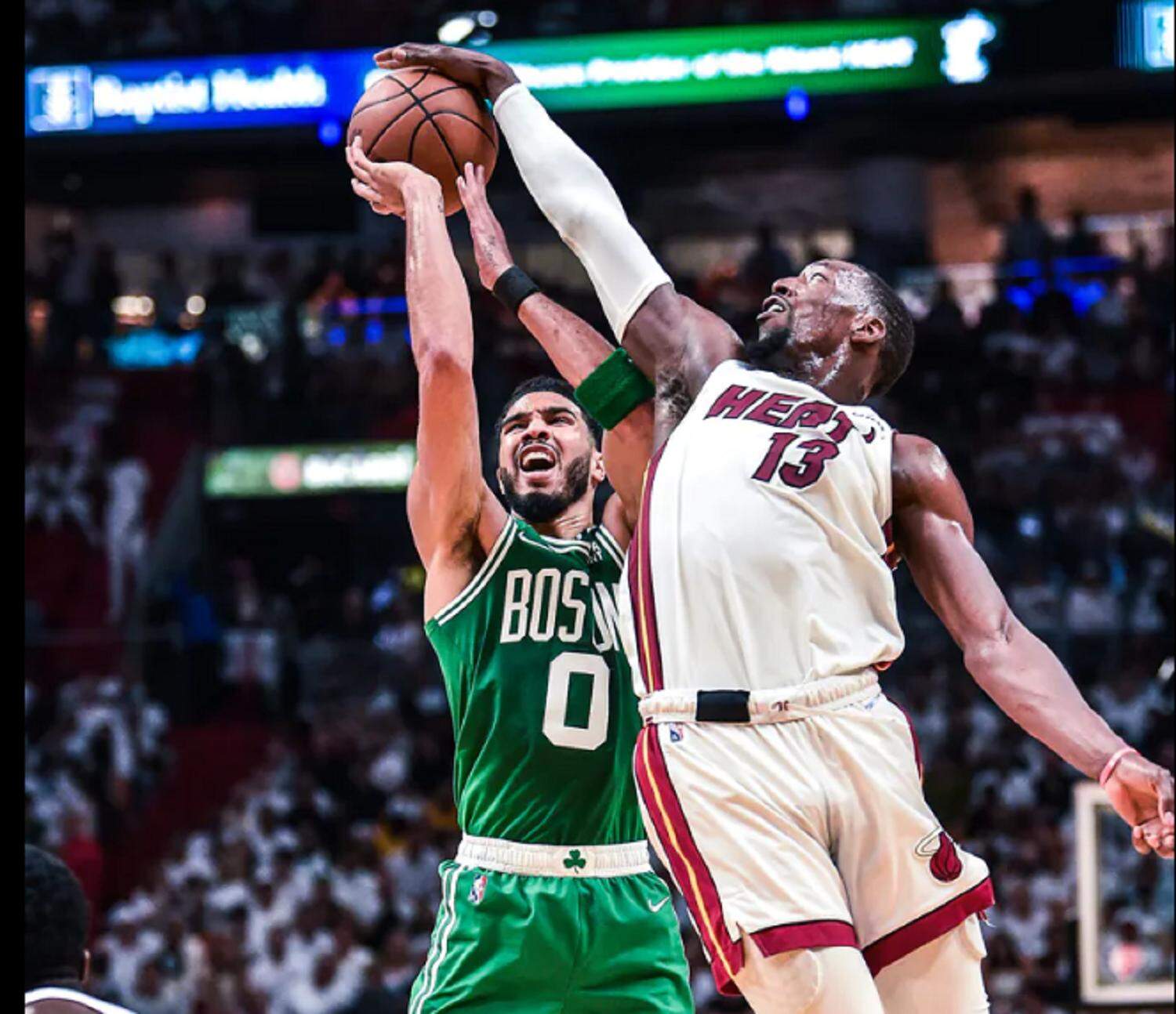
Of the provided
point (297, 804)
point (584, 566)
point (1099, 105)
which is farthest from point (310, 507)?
point (584, 566)

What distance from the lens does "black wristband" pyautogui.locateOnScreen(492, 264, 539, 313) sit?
4457mm

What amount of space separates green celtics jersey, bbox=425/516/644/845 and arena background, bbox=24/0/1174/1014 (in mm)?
5944

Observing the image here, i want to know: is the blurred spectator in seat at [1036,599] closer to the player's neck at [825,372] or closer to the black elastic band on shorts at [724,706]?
the player's neck at [825,372]

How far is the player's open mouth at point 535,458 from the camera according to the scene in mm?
4895

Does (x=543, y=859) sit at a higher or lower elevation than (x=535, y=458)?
lower

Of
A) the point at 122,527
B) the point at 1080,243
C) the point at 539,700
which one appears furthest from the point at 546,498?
the point at 1080,243

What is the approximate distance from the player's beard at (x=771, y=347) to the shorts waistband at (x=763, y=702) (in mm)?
762

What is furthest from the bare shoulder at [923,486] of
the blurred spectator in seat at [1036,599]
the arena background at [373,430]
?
the blurred spectator in seat at [1036,599]

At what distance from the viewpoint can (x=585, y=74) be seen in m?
14.6

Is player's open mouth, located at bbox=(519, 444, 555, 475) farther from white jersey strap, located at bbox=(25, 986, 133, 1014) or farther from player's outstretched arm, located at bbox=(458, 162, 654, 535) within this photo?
white jersey strap, located at bbox=(25, 986, 133, 1014)

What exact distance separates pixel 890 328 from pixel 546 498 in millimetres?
1147

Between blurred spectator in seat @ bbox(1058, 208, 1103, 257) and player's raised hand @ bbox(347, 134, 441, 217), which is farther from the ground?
blurred spectator in seat @ bbox(1058, 208, 1103, 257)

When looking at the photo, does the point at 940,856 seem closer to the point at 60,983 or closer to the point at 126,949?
the point at 60,983

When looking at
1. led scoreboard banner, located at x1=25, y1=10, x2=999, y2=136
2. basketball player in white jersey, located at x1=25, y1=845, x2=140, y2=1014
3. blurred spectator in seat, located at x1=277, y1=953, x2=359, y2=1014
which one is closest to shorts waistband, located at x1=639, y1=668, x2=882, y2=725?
basketball player in white jersey, located at x1=25, y1=845, x2=140, y2=1014
